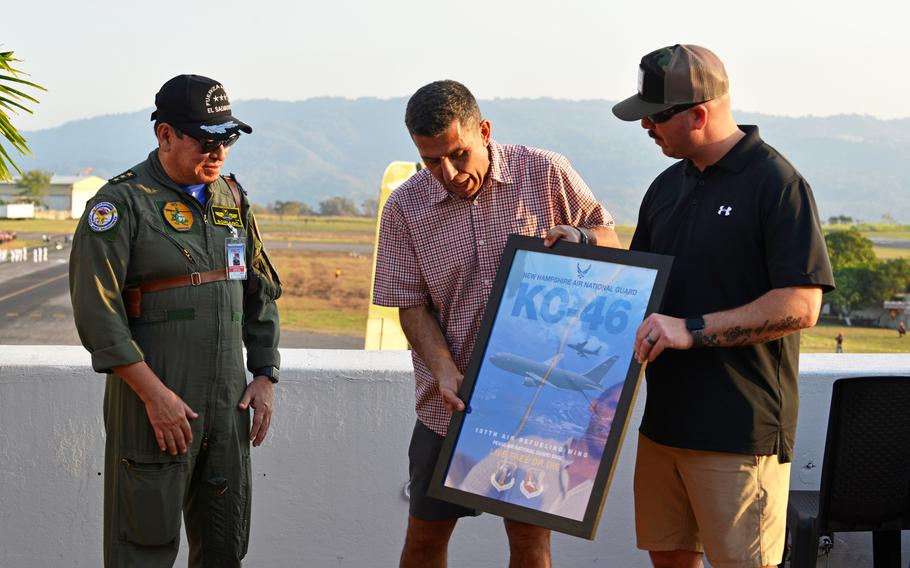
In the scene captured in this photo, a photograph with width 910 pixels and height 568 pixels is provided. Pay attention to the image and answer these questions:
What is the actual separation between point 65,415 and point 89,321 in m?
1.15

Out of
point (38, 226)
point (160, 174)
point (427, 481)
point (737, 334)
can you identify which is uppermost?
point (160, 174)

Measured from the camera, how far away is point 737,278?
2428 mm

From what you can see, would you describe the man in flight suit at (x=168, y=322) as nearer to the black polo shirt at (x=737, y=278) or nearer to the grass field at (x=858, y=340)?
the black polo shirt at (x=737, y=278)

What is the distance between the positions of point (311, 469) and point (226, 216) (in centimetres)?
122

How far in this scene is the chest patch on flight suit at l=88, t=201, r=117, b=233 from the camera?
255 centimetres

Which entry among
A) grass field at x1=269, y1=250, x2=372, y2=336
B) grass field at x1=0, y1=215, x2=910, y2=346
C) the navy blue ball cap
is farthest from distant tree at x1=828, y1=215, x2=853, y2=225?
the navy blue ball cap

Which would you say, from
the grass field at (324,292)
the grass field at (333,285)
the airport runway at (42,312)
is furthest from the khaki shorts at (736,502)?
the grass field at (324,292)

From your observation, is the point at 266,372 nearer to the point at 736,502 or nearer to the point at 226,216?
the point at 226,216

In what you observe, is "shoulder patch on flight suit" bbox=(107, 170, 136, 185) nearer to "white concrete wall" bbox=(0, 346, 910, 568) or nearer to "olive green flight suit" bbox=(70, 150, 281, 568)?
"olive green flight suit" bbox=(70, 150, 281, 568)

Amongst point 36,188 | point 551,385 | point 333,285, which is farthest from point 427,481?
point 36,188

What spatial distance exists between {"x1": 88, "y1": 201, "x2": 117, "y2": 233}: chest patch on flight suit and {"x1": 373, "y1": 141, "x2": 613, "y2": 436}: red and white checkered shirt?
739 mm

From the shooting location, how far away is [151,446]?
2.66m

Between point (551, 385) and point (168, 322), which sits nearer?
point (551, 385)

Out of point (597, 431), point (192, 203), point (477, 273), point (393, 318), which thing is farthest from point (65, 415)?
point (393, 318)
